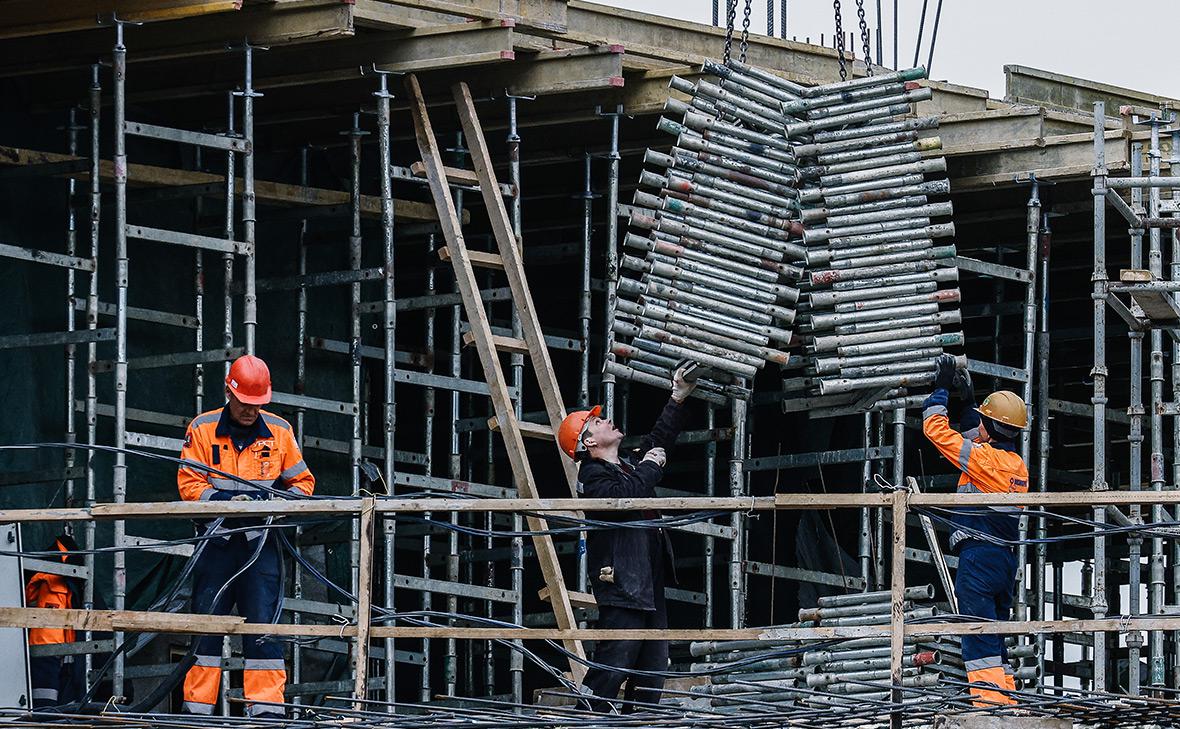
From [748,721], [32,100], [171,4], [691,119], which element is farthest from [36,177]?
[748,721]

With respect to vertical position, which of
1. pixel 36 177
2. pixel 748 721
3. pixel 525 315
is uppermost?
pixel 36 177

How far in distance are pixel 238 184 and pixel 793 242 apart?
4.23 meters

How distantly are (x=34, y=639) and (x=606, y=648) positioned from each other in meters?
4.45

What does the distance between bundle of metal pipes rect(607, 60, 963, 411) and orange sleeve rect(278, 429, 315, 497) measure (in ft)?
10.7

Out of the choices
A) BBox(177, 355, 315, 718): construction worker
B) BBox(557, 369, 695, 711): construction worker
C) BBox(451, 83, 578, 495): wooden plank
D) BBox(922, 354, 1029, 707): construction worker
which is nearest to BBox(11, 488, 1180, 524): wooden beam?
BBox(177, 355, 315, 718): construction worker

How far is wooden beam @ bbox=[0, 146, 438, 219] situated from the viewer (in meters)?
17.1

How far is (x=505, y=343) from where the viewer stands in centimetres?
1662

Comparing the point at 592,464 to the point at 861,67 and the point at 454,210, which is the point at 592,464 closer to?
the point at 454,210

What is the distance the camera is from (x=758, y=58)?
18.5 m

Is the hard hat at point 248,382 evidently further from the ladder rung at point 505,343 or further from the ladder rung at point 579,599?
the ladder rung at point 579,599

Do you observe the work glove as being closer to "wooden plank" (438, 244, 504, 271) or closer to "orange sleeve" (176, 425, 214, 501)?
"wooden plank" (438, 244, 504, 271)

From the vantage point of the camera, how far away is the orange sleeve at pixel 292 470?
14.2 meters

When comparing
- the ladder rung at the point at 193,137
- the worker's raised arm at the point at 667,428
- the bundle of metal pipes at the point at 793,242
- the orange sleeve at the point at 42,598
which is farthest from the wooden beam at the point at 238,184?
the worker's raised arm at the point at 667,428

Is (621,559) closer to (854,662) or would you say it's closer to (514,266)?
(854,662)
